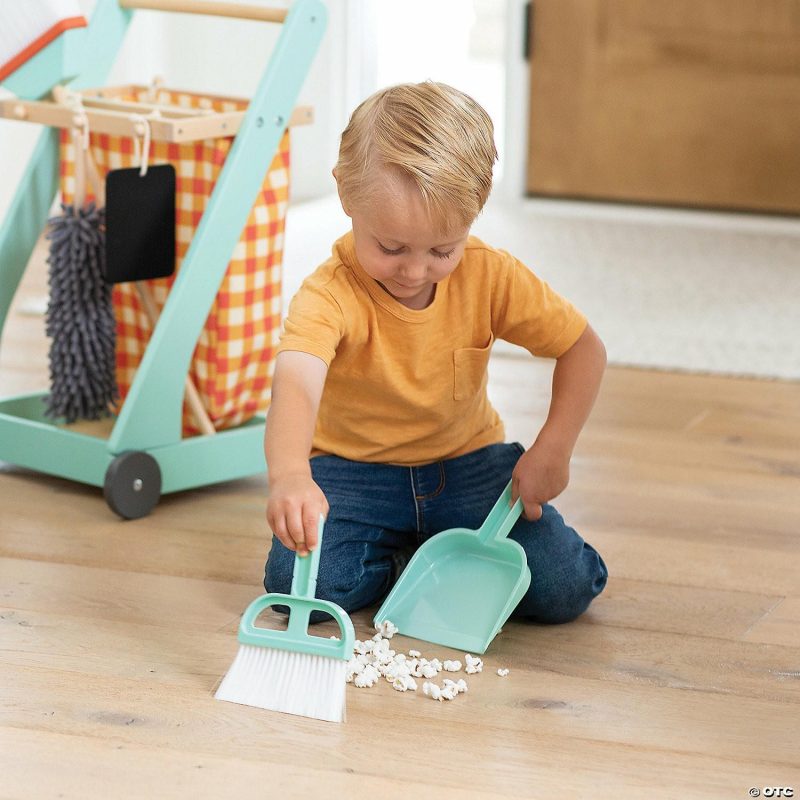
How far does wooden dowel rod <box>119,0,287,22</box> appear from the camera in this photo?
4.37ft

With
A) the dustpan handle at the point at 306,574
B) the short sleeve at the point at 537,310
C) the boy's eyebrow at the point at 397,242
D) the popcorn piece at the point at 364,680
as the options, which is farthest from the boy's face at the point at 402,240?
the popcorn piece at the point at 364,680

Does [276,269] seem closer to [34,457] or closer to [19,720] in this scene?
[34,457]

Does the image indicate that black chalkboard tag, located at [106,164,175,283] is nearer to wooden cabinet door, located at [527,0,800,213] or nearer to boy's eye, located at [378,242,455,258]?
boy's eye, located at [378,242,455,258]

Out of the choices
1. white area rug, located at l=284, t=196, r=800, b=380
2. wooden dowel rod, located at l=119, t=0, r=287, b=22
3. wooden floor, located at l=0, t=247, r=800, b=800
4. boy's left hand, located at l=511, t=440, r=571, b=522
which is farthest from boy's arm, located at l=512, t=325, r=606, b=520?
white area rug, located at l=284, t=196, r=800, b=380

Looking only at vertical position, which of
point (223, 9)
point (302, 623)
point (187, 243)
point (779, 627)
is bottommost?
point (779, 627)

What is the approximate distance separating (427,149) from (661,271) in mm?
1583

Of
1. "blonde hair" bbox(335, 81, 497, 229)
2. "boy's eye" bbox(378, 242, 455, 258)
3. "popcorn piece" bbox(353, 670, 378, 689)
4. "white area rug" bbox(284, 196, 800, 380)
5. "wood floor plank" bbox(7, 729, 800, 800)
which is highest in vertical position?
"blonde hair" bbox(335, 81, 497, 229)

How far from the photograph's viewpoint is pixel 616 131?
2.96 metres

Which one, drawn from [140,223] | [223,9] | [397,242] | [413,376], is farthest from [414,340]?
[223,9]

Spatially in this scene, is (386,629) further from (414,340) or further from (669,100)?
(669,100)

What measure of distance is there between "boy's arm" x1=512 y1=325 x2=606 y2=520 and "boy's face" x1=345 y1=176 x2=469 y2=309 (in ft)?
0.54

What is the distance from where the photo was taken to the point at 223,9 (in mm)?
1335

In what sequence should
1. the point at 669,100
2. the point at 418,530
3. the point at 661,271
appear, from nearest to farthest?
the point at 418,530 → the point at 661,271 → the point at 669,100

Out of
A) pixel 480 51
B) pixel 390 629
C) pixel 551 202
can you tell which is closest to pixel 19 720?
pixel 390 629
